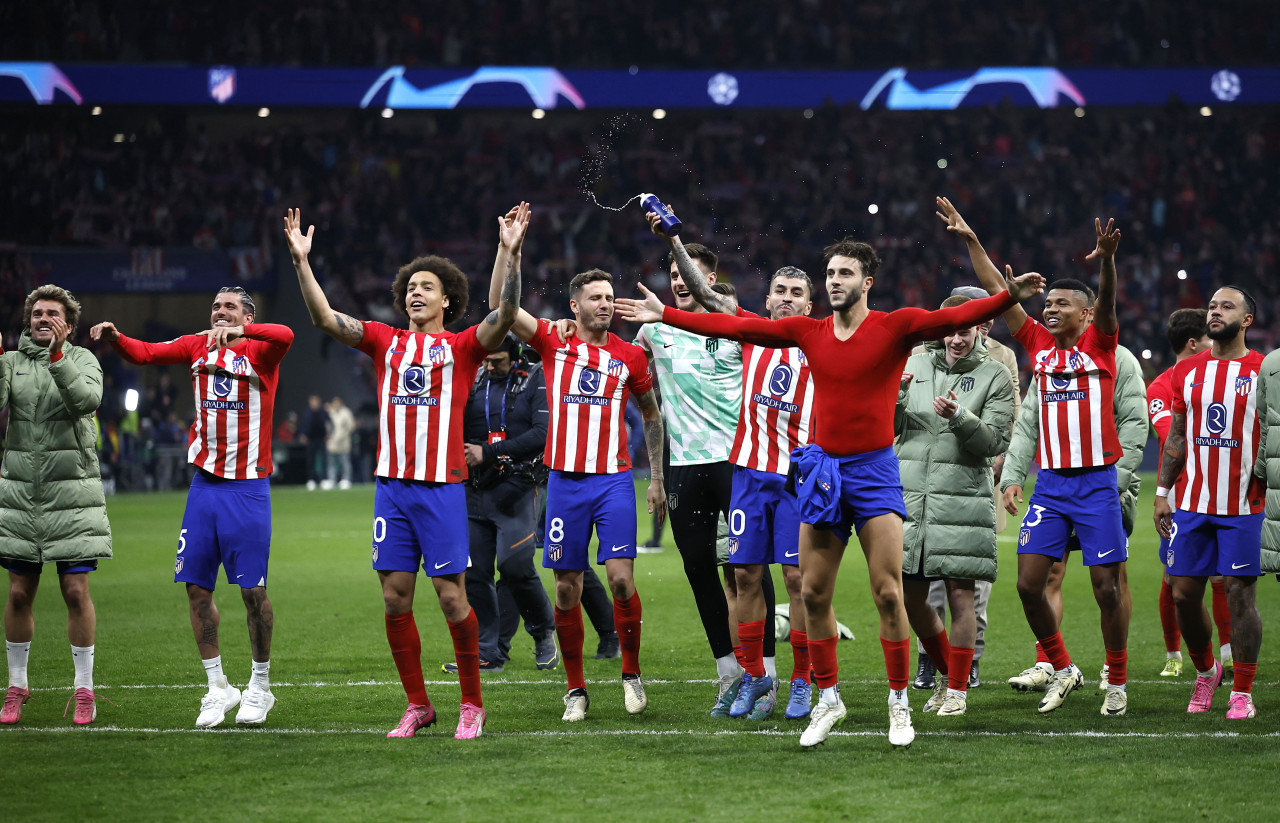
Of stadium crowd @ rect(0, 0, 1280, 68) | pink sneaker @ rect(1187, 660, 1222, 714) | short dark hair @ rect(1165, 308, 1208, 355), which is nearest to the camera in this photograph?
pink sneaker @ rect(1187, 660, 1222, 714)

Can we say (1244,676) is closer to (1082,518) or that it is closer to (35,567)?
(1082,518)

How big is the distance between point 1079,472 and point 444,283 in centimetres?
337

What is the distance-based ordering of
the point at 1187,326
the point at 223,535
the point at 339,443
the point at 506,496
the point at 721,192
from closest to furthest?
the point at 223,535, the point at 1187,326, the point at 506,496, the point at 339,443, the point at 721,192

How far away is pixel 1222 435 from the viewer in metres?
6.95

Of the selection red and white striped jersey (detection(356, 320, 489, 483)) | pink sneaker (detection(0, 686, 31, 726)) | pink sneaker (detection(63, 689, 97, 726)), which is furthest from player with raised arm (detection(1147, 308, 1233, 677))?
pink sneaker (detection(0, 686, 31, 726))

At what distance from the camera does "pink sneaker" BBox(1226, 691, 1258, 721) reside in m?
6.61

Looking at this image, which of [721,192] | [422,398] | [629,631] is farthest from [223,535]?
[721,192]

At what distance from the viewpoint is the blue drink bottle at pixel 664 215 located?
659cm

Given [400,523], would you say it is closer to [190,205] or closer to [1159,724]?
[1159,724]

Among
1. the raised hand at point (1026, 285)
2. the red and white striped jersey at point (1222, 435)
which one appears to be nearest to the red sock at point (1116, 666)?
the red and white striped jersey at point (1222, 435)

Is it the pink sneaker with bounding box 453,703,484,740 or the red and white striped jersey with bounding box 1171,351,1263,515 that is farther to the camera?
the red and white striped jersey with bounding box 1171,351,1263,515

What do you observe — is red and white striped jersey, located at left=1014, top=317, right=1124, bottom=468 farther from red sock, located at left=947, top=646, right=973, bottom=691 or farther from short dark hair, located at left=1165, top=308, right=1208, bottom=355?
short dark hair, located at left=1165, top=308, right=1208, bottom=355

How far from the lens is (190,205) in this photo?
3164 centimetres

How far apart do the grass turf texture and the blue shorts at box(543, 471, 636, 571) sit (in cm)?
85
